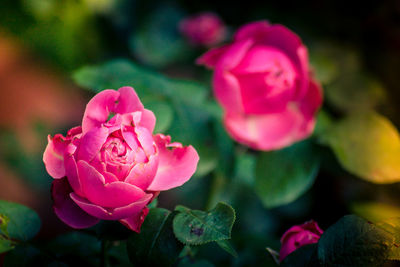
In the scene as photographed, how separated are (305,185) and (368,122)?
0.16m

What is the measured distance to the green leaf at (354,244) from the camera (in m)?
0.33

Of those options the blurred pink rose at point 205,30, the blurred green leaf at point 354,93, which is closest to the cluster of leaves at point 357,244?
the blurred green leaf at point 354,93

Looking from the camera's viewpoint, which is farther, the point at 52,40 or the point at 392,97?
the point at 52,40

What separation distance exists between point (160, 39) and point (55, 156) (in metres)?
0.87

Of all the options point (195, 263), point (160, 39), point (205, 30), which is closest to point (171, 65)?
point (160, 39)

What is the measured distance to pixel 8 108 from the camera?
1.37m

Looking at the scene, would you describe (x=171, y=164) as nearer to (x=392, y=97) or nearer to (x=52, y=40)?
(x=392, y=97)

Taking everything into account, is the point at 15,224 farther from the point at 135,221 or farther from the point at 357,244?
the point at 357,244

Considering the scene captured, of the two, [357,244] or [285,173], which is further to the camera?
[285,173]

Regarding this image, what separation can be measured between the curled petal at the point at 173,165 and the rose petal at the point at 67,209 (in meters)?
0.06

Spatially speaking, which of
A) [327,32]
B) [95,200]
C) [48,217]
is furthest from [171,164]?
[48,217]

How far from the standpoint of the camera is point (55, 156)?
0.35m

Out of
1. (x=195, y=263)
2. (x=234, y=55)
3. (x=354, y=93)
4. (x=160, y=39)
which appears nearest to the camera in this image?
(x=195, y=263)

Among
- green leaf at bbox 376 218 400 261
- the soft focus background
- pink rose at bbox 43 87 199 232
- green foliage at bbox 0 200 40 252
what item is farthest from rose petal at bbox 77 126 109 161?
the soft focus background
